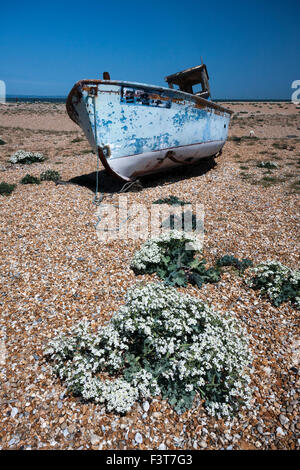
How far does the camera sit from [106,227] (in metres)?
6.97

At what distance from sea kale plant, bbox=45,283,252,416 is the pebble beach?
175 mm

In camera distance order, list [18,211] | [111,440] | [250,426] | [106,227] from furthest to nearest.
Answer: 1. [18,211]
2. [106,227]
3. [250,426]
4. [111,440]

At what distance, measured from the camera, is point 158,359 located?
10.7ft

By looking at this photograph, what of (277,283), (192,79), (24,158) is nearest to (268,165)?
(192,79)

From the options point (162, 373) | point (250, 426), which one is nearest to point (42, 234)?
point (162, 373)

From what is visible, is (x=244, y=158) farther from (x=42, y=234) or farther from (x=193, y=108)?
(x=42, y=234)

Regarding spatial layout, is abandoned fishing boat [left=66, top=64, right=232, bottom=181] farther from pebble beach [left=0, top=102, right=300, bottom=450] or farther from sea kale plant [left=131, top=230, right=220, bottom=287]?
sea kale plant [left=131, top=230, right=220, bottom=287]

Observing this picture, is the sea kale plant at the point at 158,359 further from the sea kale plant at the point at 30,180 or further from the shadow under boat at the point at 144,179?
the sea kale plant at the point at 30,180

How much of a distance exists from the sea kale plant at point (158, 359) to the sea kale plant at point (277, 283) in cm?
137

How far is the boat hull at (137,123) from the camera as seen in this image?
25.2 ft

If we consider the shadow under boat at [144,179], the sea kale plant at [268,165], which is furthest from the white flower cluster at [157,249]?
the sea kale plant at [268,165]

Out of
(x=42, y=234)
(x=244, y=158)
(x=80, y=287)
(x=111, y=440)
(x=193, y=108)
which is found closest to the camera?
(x=111, y=440)

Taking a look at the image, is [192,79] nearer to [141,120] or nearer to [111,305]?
[141,120]

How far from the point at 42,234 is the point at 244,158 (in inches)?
500
